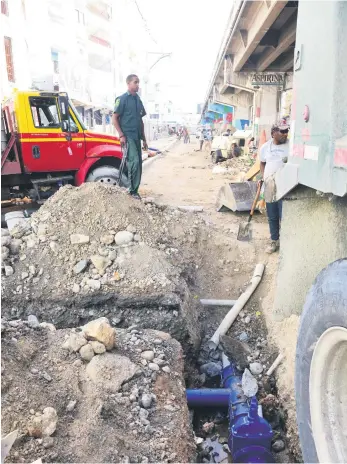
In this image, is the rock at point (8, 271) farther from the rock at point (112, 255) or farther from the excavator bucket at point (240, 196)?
the excavator bucket at point (240, 196)

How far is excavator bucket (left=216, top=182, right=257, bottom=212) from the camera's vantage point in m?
6.89

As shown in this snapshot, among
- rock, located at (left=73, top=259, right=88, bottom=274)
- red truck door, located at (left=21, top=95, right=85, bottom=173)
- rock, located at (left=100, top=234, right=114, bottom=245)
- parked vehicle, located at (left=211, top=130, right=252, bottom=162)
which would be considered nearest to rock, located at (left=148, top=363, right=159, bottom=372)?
rock, located at (left=73, top=259, right=88, bottom=274)

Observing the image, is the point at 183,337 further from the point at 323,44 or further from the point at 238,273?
the point at 323,44

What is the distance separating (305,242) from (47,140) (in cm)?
628

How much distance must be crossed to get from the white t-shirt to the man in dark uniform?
190 centimetres

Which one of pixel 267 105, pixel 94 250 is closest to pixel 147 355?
pixel 94 250

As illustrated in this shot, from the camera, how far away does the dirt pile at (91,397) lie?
225 centimetres

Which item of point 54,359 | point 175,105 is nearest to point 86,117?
point 54,359

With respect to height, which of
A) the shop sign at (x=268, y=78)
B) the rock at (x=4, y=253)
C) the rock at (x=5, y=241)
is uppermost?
the shop sign at (x=268, y=78)

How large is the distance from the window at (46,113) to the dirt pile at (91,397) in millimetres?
5805

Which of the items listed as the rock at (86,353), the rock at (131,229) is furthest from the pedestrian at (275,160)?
the rock at (86,353)

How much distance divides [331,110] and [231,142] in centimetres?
1643

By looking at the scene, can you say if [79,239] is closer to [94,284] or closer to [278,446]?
[94,284]

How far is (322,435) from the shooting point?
6.67 ft
